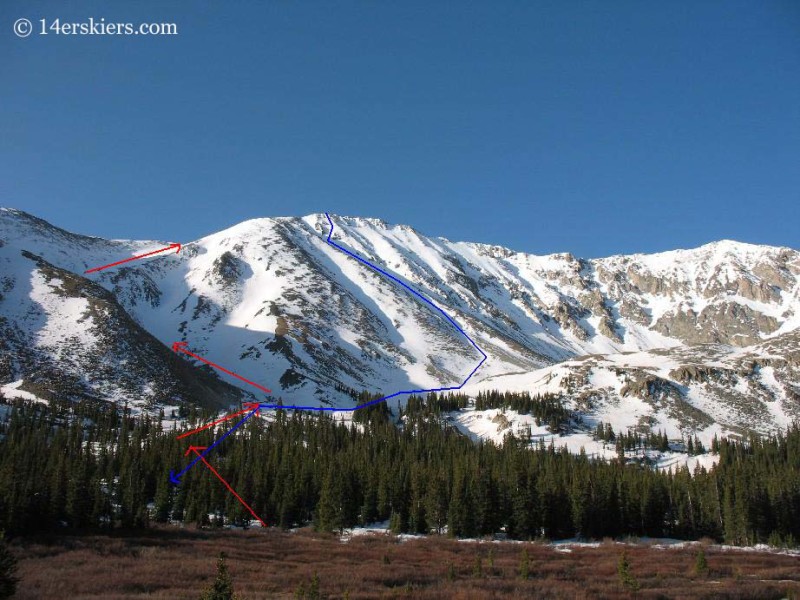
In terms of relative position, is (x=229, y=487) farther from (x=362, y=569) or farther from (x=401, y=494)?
(x=362, y=569)

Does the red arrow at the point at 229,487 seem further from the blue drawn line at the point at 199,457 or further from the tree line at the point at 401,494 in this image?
the blue drawn line at the point at 199,457

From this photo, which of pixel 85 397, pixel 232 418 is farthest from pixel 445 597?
pixel 85 397

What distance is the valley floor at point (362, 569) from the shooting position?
40188 mm

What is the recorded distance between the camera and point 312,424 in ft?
577

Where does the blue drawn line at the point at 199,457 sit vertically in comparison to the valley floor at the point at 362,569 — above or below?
above

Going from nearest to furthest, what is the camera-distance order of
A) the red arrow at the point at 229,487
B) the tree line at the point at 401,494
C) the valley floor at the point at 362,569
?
1. the valley floor at the point at 362,569
2. the tree line at the point at 401,494
3. the red arrow at the point at 229,487

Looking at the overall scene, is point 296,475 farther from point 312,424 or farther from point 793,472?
point 793,472

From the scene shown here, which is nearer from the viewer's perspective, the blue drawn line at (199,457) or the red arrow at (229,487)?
the red arrow at (229,487)

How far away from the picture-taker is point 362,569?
52.2 m

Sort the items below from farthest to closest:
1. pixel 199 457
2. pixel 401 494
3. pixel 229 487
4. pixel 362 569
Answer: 1. pixel 199 457
2. pixel 229 487
3. pixel 401 494
4. pixel 362 569

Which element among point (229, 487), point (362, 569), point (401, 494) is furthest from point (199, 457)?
point (362, 569)

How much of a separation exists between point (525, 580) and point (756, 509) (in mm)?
71000

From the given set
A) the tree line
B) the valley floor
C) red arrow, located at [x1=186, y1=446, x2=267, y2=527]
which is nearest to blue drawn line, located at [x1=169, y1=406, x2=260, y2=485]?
red arrow, located at [x1=186, y1=446, x2=267, y2=527]

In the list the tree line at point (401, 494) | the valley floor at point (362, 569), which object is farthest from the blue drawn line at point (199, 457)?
the valley floor at point (362, 569)
